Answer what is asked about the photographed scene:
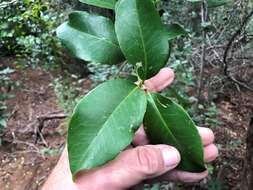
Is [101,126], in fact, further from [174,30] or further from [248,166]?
[248,166]

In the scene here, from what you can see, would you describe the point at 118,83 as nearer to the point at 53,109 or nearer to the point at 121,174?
the point at 121,174

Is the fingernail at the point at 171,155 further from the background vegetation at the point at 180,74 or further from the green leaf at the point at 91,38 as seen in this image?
the background vegetation at the point at 180,74

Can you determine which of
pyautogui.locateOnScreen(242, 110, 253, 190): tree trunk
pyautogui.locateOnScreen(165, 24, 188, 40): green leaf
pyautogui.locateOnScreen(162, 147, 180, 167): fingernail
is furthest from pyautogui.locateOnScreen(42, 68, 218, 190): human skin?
pyautogui.locateOnScreen(242, 110, 253, 190): tree trunk

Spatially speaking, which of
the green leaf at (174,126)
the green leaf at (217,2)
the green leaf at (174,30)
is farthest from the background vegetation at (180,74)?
the green leaf at (174,126)

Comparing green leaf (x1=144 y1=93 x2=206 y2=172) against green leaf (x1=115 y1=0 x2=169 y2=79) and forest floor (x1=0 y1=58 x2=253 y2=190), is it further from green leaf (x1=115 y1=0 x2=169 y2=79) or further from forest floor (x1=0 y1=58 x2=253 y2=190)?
forest floor (x1=0 y1=58 x2=253 y2=190)

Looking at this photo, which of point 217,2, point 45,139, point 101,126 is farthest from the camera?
point 45,139

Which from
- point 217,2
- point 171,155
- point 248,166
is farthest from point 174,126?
point 248,166
